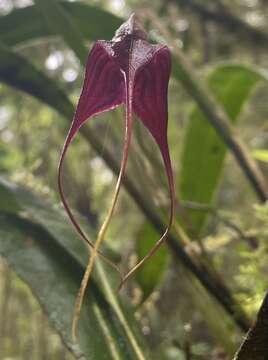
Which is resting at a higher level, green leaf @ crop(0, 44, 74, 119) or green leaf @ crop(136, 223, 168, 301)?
green leaf @ crop(0, 44, 74, 119)

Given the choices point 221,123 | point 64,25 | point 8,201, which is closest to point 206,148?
point 221,123

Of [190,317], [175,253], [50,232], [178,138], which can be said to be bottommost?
[190,317]

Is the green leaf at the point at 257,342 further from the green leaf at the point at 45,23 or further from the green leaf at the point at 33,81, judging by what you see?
the green leaf at the point at 45,23

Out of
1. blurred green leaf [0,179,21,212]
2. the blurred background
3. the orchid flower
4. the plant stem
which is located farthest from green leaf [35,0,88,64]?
the orchid flower

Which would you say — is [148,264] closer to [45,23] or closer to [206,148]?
[206,148]

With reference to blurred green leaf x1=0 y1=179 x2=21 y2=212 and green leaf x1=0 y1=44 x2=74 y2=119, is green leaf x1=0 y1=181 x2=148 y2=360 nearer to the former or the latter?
blurred green leaf x1=0 y1=179 x2=21 y2=212

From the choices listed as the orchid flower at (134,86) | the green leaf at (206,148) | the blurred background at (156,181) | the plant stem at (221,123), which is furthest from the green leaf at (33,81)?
the orchid flower at (134,86)

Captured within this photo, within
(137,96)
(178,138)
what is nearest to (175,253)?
(137,96)

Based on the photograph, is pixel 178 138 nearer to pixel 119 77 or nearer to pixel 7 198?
pixel 7 198
